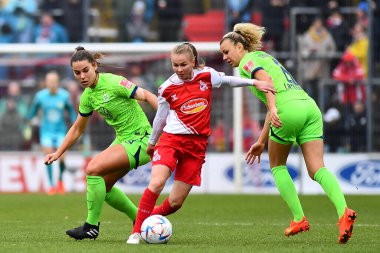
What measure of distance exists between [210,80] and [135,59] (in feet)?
40.0

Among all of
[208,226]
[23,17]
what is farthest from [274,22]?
[208,226]

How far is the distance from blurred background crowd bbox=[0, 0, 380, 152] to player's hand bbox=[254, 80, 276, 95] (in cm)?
1075

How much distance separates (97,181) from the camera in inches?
357

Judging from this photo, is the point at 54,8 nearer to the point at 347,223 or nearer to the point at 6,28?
the point at 6,28

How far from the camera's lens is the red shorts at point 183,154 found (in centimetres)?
878

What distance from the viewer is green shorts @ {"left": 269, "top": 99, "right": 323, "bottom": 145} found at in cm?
893

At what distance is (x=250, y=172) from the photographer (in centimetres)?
1997

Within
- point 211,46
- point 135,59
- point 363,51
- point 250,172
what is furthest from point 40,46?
point 363,51

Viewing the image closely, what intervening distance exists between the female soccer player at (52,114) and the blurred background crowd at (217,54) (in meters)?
1.09

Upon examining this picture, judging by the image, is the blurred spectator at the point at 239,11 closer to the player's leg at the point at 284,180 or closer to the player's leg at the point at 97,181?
the player's leg at the point at 284,180

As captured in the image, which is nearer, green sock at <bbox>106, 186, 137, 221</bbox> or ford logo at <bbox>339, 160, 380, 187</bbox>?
green sock at <bbox>106, 186, 137, 221</bbox>

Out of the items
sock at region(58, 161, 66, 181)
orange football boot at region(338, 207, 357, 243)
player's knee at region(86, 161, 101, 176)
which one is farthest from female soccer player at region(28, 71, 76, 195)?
orange football boot at region(338, 207, 357, 243)

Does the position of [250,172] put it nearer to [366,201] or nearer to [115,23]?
A: [366,201]

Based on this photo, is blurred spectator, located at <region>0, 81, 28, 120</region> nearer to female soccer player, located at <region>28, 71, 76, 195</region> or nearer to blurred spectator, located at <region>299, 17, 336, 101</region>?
female soccer player, located at <region>28, 71, 76, 195</region>
